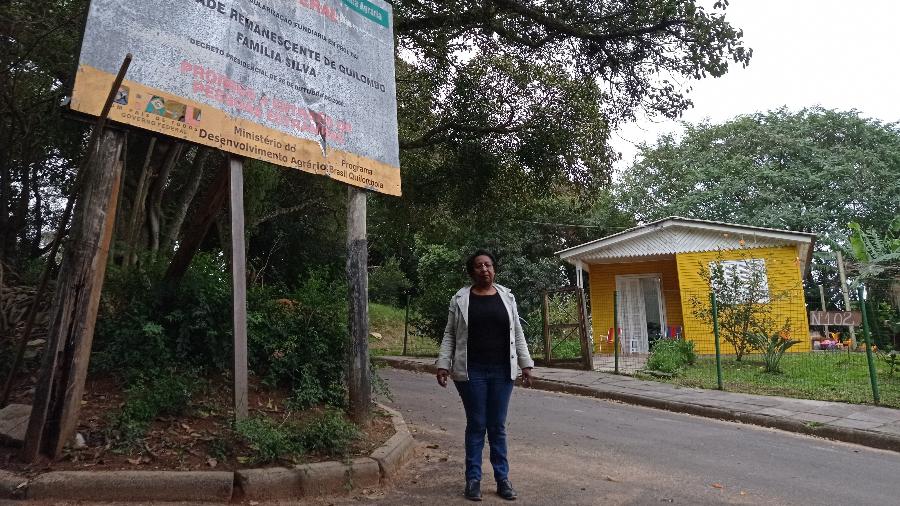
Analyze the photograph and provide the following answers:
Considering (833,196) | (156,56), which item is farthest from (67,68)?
(833,196)

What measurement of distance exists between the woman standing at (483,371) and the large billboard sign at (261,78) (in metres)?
2.13

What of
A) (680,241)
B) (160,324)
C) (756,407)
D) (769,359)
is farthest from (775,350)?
(160,324)

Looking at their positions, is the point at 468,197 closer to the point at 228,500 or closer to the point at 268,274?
the point at 268,274

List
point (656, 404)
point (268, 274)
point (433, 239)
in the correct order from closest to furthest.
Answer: point (656, 404), point (433, 239), point (268, 274)

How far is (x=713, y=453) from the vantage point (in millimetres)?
5941

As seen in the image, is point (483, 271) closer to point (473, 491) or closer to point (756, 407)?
point (473, 491)

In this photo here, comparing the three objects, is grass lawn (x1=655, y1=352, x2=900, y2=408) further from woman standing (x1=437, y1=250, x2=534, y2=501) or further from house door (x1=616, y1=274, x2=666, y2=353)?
woman standing (x1=437, y1=250, x2=534, y2=501)

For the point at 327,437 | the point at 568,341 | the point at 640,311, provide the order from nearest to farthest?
the point at 327,437, the point at 568,341, the point at 640,311

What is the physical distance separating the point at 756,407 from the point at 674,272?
30.8 ft

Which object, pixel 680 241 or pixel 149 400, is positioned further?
pixel 680 241

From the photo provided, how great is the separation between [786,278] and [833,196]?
48.9 feet

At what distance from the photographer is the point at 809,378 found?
423 inches

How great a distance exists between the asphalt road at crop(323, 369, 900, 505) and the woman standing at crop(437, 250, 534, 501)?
246 mm

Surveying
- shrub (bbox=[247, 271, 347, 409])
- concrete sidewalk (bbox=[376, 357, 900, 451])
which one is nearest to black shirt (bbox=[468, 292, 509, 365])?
shrub (bbox=[247, 271, 347, 409])
